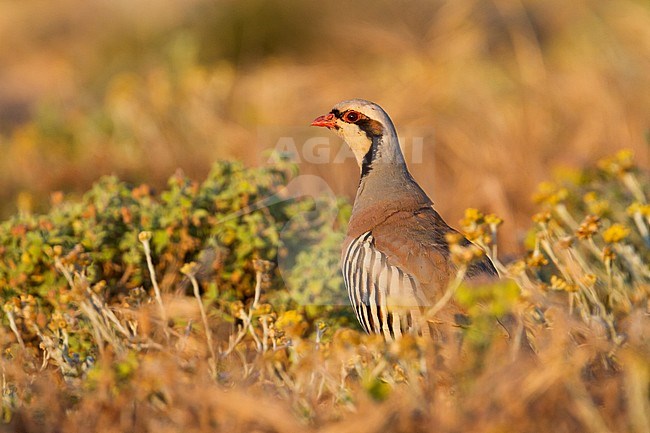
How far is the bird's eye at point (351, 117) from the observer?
13.3ft

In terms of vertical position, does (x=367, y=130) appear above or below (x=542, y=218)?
above

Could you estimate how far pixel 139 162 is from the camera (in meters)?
7.11

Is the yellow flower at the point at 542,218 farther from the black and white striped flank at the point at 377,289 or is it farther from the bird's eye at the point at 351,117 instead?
the bird's eye at the point at 351,117

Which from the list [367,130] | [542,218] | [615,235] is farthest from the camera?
[367,130]

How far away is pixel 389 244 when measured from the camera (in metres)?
3.63

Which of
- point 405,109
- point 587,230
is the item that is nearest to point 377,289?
point 587,230

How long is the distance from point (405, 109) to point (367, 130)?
3.80m

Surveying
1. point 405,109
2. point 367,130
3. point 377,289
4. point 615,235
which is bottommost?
point 377,289

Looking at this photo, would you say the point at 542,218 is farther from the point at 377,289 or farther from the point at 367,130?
the point at 367,130

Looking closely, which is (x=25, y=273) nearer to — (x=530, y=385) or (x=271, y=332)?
(x=271, y=332)

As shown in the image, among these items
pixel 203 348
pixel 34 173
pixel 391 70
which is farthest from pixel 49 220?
pixel 391 70

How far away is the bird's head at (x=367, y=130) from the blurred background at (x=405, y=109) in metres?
1.39

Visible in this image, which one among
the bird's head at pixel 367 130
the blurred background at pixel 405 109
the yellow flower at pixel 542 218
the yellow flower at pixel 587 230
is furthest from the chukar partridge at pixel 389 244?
the blurred background at pixel 405 109

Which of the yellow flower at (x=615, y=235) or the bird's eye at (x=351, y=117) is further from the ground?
the bird's eye at (x=351, y=117)
